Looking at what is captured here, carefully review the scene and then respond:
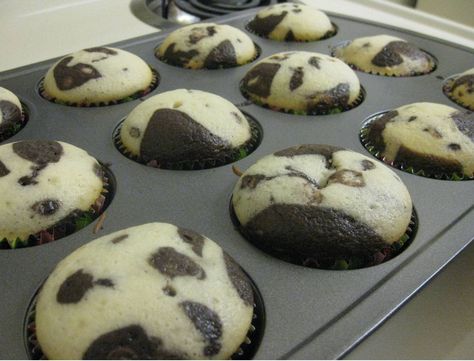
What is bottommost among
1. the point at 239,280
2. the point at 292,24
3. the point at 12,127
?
the point at 12,127

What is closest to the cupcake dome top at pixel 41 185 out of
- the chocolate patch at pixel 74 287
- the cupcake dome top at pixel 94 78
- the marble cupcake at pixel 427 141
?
the chocolate patch at pixel 74 287

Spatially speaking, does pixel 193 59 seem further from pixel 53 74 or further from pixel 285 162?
pixel 285 162

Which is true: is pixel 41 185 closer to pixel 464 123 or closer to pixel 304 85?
pixel 304 85

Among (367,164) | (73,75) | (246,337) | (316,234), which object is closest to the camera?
(246,337)

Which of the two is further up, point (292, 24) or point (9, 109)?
point (292, 24)

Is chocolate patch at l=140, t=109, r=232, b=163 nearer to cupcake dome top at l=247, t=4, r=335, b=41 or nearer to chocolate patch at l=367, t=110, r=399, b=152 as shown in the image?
chocolate patch at l=367, t=110, r=399, b=152

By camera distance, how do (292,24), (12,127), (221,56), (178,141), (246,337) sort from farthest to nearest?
1. (292,24)
2. (221,56)
3. (12,127)
4. (178,141)
5. (246,337)

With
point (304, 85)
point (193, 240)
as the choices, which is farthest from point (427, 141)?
point (193, 240)

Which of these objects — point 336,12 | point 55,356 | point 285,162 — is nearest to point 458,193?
point 285,162
